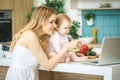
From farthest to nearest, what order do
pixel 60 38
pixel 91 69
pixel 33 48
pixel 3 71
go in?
pixel 3 71
pixel 60 38
pixel 33 48
pixel 91 69

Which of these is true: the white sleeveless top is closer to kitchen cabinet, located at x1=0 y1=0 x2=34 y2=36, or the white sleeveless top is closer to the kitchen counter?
the kitchen counter

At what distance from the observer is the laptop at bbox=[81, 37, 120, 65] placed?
1.84 meters

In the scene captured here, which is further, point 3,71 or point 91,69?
point 3,71

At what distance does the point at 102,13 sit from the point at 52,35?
3135 millimetres

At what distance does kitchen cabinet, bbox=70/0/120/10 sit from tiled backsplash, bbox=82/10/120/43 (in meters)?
0.10

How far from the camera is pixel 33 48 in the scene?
197cm

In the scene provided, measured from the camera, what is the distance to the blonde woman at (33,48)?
1.96m

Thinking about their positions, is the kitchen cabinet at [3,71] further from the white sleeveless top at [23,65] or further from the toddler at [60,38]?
the toddler at [60,38]

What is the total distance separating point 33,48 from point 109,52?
0.46m

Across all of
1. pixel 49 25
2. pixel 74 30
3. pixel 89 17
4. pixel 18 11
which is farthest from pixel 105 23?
pixel 49 25

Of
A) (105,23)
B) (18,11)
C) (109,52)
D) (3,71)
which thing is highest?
(18,11)

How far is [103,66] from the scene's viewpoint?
1.82 meters

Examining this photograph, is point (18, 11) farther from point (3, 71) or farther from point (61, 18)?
point (61, 18)

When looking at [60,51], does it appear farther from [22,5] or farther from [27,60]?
[22,5]
